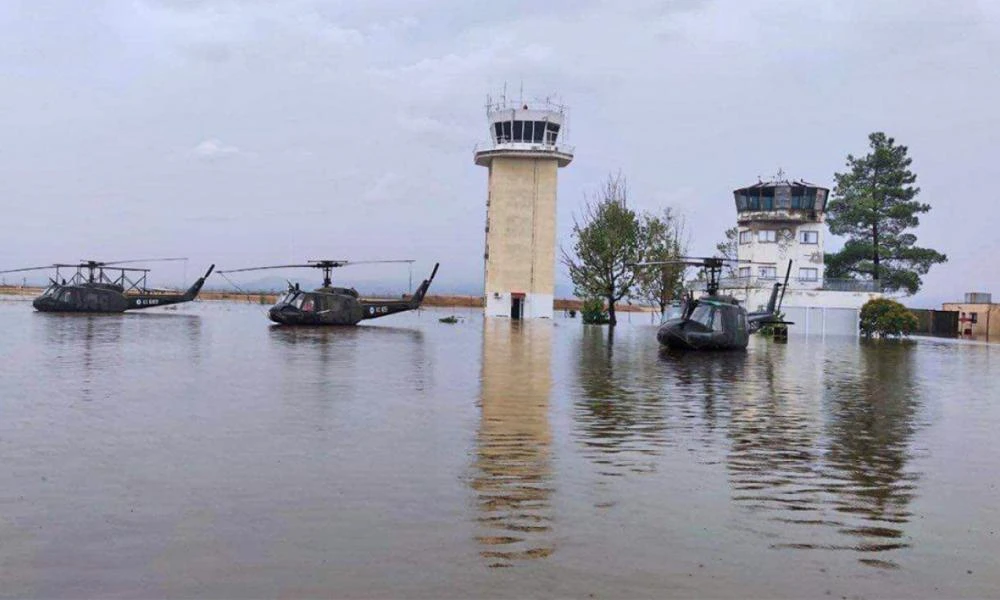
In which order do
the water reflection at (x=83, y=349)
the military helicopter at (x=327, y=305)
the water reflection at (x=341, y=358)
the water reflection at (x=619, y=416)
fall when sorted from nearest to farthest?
the water reflection at (x=619, y=416), the water reflection at (x=83, y=349), the water reflection at (x=341, y=358), the military helicopter at (x=327, y=305)

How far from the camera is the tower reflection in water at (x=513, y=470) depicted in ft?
24.9

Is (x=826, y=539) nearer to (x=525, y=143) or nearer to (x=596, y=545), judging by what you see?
(x=596, y=545)

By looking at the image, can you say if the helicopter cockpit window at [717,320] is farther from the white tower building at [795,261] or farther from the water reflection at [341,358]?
the white tower building at [795,261]

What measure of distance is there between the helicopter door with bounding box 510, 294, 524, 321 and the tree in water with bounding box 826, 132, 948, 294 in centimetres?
2843

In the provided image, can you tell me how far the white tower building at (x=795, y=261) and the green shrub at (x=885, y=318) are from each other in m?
1.04

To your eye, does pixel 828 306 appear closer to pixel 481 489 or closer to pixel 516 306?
pixel 516 306

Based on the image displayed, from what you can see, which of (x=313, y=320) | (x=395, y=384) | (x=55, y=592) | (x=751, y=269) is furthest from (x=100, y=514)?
(x=751, y=269)

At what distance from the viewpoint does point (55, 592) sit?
618 cm

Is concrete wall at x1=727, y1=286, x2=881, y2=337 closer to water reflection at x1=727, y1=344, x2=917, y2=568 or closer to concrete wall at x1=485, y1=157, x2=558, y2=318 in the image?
concrete wall at x1=485, y1=157, x2=558, y2=318

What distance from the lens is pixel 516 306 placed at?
3004 inches

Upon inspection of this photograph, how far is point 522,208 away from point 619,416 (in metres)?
59.9

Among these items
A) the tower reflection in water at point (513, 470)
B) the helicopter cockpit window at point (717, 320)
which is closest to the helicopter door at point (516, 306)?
the helicopter cockpit window at point (717, 320)

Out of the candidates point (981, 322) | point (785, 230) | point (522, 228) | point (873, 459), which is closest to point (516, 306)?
point (522, 228)

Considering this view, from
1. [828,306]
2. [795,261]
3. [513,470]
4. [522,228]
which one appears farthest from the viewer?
[522,228]
